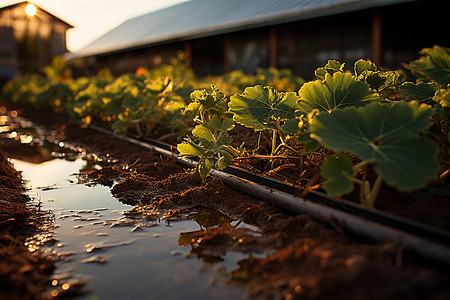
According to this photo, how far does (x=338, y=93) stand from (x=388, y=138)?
0.61 metres

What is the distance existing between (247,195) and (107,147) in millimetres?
2807

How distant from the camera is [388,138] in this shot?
1.71 meters

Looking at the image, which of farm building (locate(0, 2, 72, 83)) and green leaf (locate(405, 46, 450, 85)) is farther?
farm building (locate(0, 2, 72, 83))

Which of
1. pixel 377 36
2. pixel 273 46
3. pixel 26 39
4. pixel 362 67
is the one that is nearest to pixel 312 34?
pixel 273 46

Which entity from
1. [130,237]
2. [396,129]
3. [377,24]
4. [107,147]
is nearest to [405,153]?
[396,129]

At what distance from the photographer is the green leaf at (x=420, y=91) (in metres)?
2.49

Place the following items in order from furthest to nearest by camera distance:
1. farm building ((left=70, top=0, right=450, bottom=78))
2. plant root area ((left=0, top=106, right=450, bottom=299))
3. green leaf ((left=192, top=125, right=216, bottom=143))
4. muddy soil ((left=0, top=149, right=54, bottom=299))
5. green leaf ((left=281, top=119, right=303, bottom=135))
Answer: farm building ((left=70, top=0, right=450, bottom=78)) → green leaf ((left=192, top=125, right=216, bottom=143)) → green leaf ((left=281, top=119, right=303, bottom=135)) → muddy soil ((left=0, top=149, right=54, bottom=299)) → plant root area ((left=0, top=106, right=450, bottom=299))

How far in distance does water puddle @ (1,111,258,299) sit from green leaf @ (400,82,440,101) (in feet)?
4.51

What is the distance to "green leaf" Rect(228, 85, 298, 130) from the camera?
2527mm

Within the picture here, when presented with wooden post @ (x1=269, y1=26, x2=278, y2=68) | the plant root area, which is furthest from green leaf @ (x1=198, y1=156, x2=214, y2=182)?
wooden post @ (x1=269, y1=26, x2=278, y2=68)

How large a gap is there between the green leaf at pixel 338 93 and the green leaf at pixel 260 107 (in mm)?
304

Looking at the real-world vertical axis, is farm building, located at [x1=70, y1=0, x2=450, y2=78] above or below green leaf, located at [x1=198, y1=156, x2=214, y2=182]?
above

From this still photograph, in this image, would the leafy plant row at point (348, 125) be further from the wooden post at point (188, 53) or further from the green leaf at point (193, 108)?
the wooden post at point (188, 53)

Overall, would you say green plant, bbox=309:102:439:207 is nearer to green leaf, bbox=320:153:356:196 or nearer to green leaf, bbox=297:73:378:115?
green leaf, bbox=320:153:356:196
